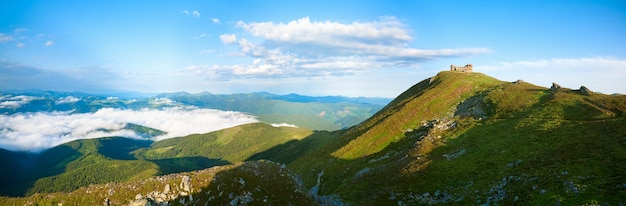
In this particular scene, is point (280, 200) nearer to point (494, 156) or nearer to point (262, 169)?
point (262, 169)

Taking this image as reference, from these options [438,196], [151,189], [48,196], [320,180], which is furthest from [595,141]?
[48,196]

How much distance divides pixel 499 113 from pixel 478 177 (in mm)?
39102

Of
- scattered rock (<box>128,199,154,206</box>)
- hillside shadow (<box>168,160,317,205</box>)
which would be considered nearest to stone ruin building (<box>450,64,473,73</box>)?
hillside shadow (<box>168,160,317,205</box>)

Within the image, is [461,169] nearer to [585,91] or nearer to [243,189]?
[243,189]

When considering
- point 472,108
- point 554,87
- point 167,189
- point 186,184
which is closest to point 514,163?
point 472,108

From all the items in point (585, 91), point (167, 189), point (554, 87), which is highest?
point (554, 87)

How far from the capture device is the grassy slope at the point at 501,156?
37719 mm

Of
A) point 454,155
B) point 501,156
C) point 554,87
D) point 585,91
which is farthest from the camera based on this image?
point 554,87

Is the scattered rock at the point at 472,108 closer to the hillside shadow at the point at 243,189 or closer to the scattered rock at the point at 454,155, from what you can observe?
the scattered rock at the point at 454,155

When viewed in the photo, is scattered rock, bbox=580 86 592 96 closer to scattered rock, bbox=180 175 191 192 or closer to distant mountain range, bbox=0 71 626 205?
distant mountain range, bbox=0 71 626 205

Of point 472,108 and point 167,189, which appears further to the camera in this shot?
point 472,108

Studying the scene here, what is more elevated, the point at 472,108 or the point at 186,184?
the point at 472,108

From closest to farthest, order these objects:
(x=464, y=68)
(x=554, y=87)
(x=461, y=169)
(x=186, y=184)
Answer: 1. (x=186, y=184)
2. (x=461, y=169)
3. (x=554, y=87)
4. (x=464, y=68)

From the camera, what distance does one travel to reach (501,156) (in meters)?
52.1
